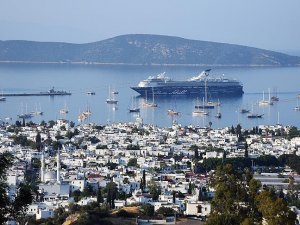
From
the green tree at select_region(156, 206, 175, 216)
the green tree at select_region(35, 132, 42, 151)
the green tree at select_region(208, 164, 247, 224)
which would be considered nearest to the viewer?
the green tree at select_region(208, 164, 247, 224)

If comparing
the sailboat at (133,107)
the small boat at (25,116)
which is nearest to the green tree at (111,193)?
the small boat at (25,116)

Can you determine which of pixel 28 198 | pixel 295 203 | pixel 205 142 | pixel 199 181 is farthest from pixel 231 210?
pixel 205 142

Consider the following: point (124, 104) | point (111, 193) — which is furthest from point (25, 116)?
point (111, 193)

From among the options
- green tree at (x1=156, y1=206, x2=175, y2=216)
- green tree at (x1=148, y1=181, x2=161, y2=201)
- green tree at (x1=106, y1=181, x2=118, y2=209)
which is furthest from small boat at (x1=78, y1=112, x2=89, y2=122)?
green tree at (x1=156, y1=206, x2=175, y2=216)

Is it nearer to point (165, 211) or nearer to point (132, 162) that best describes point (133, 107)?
point (132, 162)

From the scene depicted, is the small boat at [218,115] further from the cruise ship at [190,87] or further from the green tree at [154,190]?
the green tree at [154,190]

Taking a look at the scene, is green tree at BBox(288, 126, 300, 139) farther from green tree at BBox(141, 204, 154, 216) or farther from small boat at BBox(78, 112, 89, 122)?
green tree at BBox(141, 204, 154, 216)
